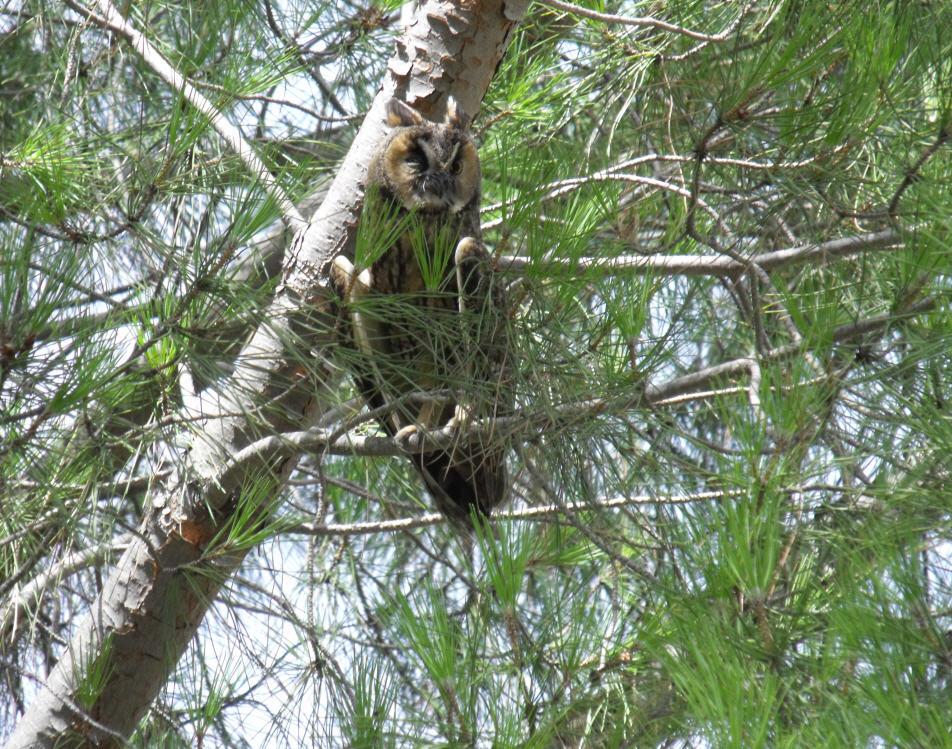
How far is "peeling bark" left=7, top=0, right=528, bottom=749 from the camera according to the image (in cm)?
152

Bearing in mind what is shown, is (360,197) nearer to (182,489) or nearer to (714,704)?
(182,489)

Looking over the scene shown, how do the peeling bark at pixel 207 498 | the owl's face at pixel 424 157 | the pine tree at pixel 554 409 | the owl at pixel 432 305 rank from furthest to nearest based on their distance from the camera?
the owl's face at pixel 424 157 < the peeling bark at pixel 207 498 < the owl at pixel 432 305 < the pine tree at pixel 554 409

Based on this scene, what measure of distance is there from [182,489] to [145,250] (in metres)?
0.49

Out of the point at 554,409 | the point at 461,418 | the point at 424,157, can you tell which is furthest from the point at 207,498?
the point at 424,157

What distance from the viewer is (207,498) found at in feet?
5.05

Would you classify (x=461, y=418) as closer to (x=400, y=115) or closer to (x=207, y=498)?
(x=207, y=498)

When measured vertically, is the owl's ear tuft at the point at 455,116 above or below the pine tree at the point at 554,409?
above

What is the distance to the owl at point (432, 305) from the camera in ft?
4.45

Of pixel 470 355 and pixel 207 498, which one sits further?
pixel 207 498

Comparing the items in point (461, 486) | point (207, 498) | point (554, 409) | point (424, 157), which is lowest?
point (207, 498)

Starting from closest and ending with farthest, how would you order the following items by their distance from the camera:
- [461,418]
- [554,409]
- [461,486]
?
[554,409], [461,418], [461,486]

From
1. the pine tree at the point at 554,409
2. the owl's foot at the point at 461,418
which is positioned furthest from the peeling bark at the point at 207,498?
the owl's foot at the point at 461,418

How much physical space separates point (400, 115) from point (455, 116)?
0.10 meters

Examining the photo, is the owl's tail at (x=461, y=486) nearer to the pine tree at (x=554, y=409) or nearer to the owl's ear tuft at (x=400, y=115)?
the pine tree at (x=554, y=409)
